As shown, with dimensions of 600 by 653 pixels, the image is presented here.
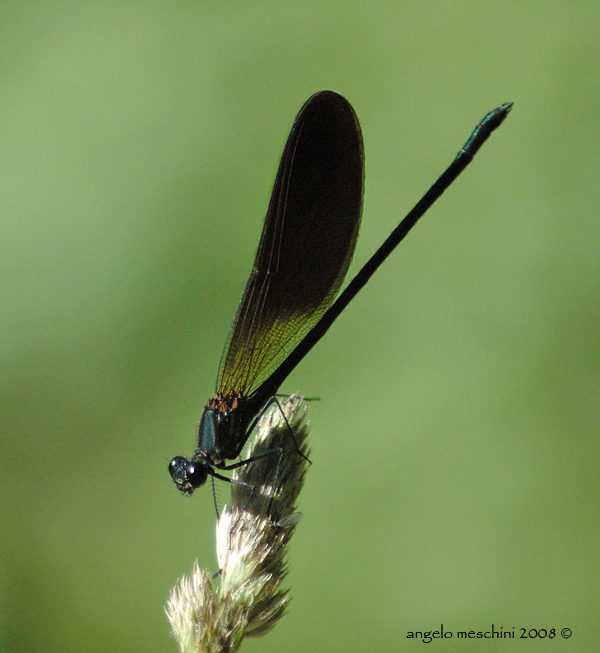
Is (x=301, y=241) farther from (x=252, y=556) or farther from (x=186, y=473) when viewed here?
(x=252, y=556)

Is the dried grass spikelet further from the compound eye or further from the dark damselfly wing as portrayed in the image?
the dark damselfly wing

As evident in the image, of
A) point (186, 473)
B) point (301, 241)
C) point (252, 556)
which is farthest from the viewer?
point (301, 241)

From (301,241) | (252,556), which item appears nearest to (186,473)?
(252,556)

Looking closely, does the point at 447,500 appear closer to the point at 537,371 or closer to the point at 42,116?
the point at 537,371

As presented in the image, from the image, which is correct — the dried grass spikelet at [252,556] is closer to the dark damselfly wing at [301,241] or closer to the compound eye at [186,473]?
the compound eye at [186,473]

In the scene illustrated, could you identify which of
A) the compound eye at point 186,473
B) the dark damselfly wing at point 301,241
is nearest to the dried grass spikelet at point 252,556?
the compound eye at point 186,473

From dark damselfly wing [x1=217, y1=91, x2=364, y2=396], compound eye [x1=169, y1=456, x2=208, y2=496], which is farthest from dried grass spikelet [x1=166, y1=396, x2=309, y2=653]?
dark damselfly wing [x1=217, y1=91, x2=364, y2=396]

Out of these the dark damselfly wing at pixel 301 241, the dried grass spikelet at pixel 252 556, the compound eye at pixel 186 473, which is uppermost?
the dark damselfly wing at pixel 301 241

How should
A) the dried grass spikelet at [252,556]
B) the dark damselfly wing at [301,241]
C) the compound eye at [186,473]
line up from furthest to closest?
the dark damselfly wing at [301,241] → the compound eye at [186,473] → the dried grass spikelet at [252,556]
